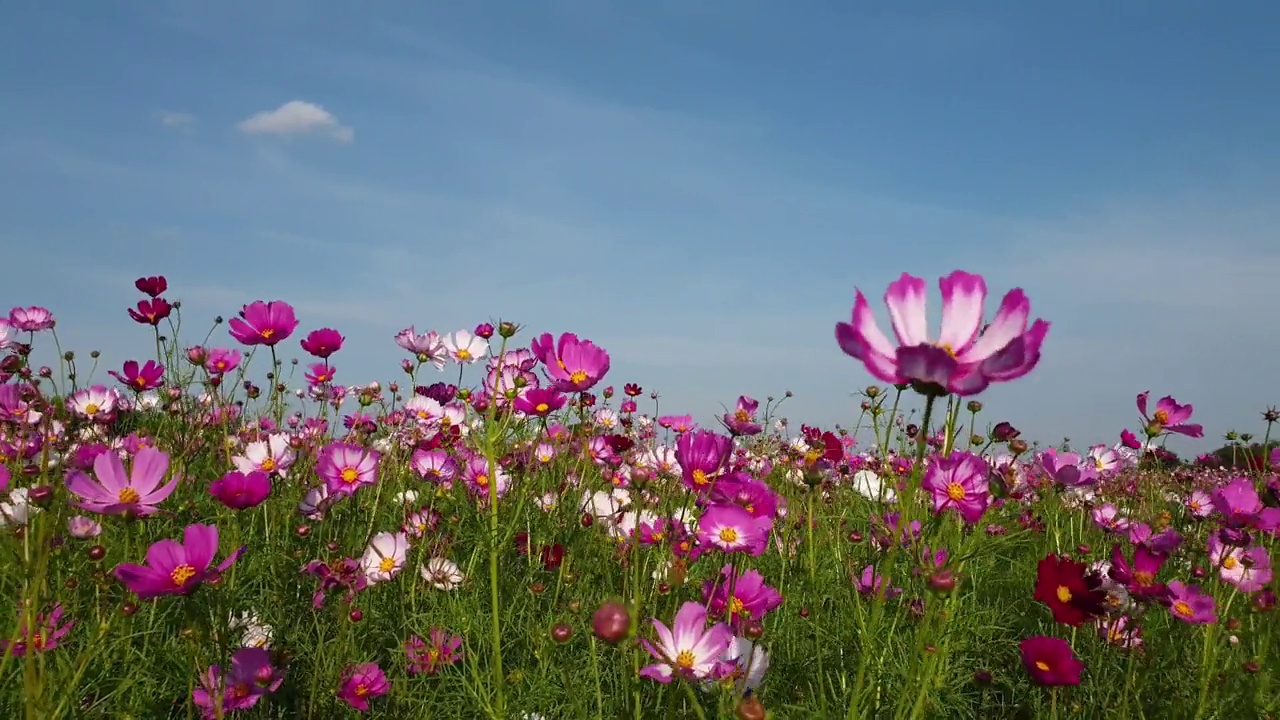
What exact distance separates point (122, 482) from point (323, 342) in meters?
1.16

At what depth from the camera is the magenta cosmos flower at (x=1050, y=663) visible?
1.64m

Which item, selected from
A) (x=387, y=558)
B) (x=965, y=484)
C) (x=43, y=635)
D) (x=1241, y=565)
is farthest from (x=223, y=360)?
(x=1241, y=565)

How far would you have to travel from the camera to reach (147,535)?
2.40 metres

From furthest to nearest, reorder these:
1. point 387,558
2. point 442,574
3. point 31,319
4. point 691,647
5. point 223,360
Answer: point 31,319
point 223,360
point 442,574
point 387,558
point 691,647

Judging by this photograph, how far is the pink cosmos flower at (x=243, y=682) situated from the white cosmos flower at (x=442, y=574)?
0.61 meters

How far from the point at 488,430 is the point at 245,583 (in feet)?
3.97

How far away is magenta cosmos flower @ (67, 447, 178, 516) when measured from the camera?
1.60 meters

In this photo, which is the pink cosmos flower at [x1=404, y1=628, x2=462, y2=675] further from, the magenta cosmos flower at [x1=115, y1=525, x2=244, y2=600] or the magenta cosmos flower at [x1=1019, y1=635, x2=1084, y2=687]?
the magenta cosmos flower at [x1=1019, y1=635, x2=1084, y2=687]

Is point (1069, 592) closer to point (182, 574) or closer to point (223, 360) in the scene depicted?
point (182, 574)

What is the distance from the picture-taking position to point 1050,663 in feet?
5.57

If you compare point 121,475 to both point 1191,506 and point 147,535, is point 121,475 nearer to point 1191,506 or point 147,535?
point 147,535

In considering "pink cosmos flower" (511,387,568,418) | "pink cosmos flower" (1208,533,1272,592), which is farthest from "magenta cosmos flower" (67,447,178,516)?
"pink cosmos flower" (1208,533,1272,592)

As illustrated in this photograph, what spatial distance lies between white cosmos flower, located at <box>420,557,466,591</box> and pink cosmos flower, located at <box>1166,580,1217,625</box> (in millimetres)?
1676

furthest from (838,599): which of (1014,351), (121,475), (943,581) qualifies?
(121,475)
